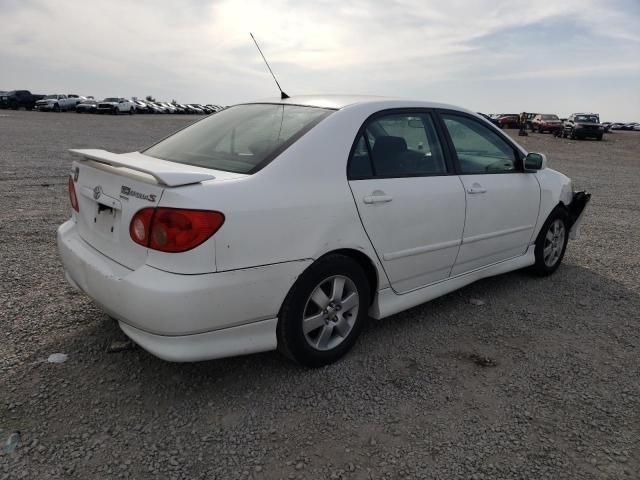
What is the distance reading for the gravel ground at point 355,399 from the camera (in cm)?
230

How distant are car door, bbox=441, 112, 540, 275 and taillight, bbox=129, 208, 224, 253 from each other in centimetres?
203

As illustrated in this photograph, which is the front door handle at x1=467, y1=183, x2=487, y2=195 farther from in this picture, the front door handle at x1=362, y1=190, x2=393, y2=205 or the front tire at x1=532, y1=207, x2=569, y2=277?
the front tire at x1=532, y1=207, x2=569, y2=277

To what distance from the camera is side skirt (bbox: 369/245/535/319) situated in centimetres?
329

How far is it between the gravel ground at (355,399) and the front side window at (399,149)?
1129 mm

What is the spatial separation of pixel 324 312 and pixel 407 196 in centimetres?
91

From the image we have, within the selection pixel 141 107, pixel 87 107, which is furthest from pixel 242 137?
pixel 141 107

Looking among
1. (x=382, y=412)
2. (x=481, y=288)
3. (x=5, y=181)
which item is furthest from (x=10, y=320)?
(x=5, y=181)

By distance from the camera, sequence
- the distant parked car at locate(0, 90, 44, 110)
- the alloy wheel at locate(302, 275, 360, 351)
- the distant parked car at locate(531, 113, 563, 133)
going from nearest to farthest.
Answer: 1. the alloy wheel at locate(302, 275, 360, 351)
2. the distant parked car at locate(531, 113, 563, 133)
3. the distant parked car at locate(0, 90, 44, 110)

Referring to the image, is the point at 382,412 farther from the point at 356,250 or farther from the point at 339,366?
the point at 356,250

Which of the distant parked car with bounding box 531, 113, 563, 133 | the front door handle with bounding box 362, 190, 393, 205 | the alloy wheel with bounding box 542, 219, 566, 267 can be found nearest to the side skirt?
the alloy wheel with bounding box 542, 219, 566, 267

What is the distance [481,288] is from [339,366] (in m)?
1.94

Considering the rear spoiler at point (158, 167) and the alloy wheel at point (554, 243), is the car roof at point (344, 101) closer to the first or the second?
the rear spoiler at point (158, 167)

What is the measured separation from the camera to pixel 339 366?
310 centimetres

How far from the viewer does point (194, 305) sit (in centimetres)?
239
